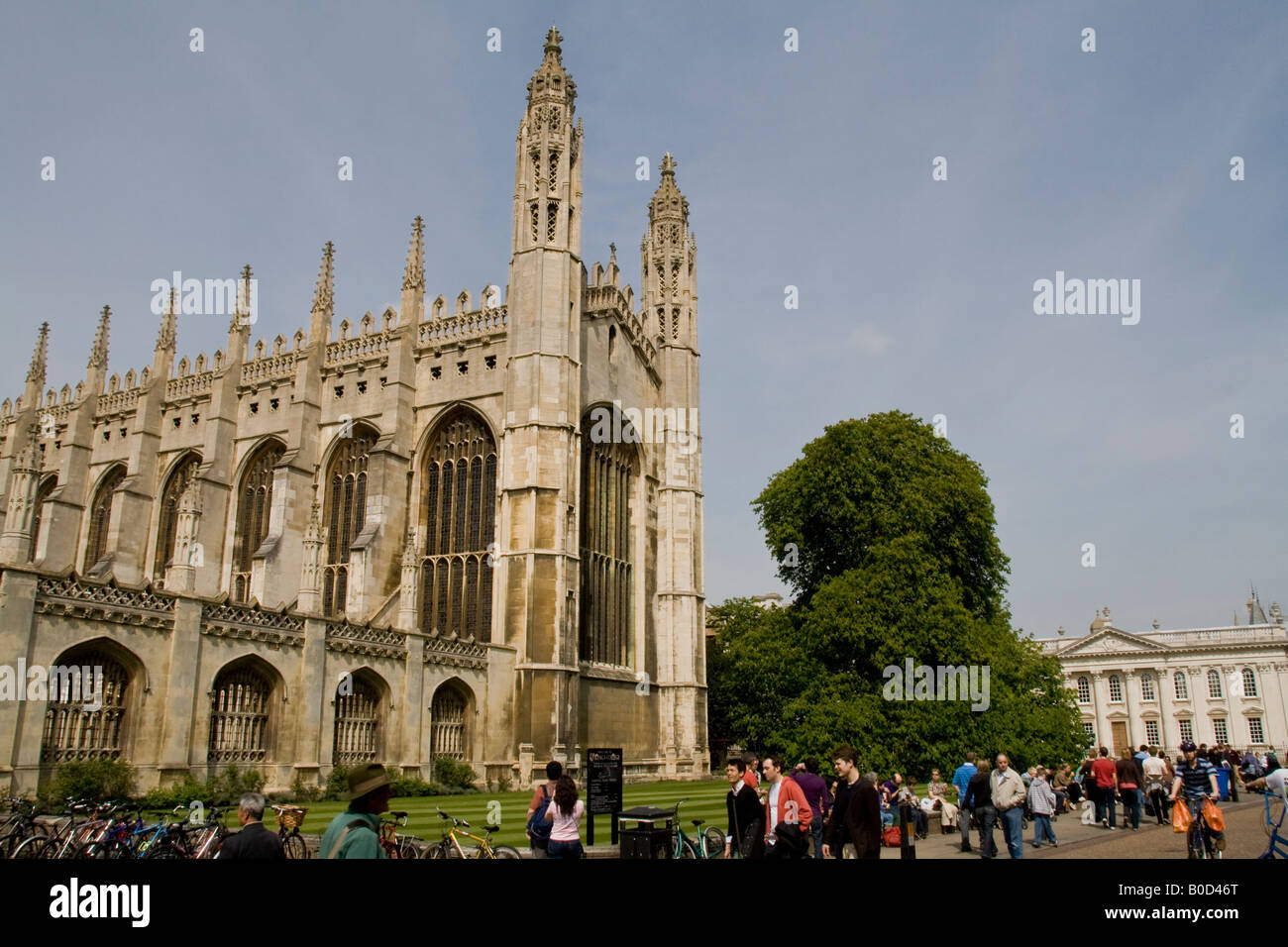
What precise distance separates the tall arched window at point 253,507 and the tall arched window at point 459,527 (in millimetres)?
6967

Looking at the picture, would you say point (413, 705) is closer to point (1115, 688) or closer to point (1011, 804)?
point (1011, 804)

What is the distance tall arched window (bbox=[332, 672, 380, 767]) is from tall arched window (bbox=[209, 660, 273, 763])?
1933mm

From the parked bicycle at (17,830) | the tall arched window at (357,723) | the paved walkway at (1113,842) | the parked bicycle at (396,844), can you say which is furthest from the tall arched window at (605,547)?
the parked bicycle at (396,844)

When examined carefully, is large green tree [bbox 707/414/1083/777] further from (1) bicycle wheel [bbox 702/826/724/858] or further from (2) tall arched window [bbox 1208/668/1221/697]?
(2) tall arched window [bbox 1208/668/1221/697]

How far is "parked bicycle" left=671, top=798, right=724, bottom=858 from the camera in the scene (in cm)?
1166

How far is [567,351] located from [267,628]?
13461mm

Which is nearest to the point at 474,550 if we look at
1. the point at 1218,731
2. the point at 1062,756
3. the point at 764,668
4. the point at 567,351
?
the point at 567,351

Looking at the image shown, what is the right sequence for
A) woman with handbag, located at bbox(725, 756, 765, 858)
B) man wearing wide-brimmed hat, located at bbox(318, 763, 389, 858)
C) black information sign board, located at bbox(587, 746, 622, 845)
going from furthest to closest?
black information sign board, located at bbox(587, 746, 622, 845) < woman with handbag, located at bbox(725, 756, 765, 858) < man wearing wide-brimmed hat, located at bbox(318, 763, 389, 858)

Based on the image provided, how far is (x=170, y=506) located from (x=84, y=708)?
75.8 ft

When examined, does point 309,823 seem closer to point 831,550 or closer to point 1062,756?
point 831,550

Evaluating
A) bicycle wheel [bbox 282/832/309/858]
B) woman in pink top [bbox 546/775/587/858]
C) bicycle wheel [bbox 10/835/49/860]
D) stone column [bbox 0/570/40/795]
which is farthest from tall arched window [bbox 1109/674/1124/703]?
bicycle wheel [bbox 10/835/49/860]

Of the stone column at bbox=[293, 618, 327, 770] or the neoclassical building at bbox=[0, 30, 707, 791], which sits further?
the stone column at bbox=[293, 618, 327, 770]

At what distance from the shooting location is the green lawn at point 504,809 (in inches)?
614

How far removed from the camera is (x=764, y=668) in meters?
28.7
